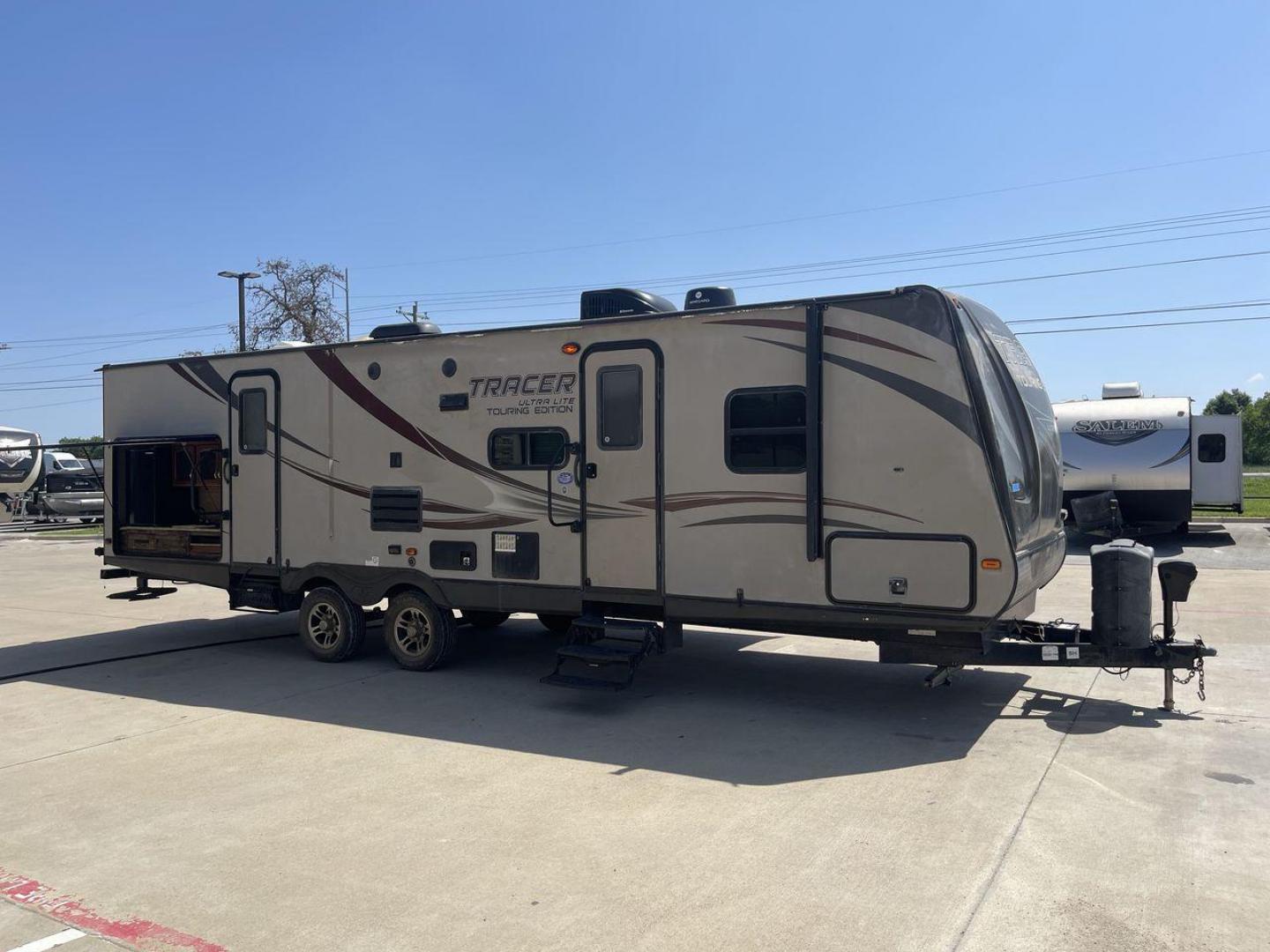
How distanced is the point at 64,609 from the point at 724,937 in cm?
1288

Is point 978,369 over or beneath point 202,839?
over

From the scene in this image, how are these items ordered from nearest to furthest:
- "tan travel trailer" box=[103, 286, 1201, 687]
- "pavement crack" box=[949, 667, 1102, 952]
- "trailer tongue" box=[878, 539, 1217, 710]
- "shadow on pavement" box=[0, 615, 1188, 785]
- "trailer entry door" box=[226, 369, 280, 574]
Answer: "pavement crack" box=[949, 667, 1102, 952] → "shadow on pavement" box=[0, 615, 1188, 785] → "tan travel trailer" box=[103, 286, 1201, 687] → "trailer tongue" box=[878, 539, 1217, 710] → "trailer entry door" box=[226, 369, 280, 574]

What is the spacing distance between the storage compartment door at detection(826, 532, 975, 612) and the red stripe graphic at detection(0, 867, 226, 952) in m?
4.57

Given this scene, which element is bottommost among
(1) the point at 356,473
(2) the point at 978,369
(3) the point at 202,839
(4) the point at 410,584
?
(3) the point at 202,839

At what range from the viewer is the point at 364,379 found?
938 cm

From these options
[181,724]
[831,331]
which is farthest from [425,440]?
[831,331]

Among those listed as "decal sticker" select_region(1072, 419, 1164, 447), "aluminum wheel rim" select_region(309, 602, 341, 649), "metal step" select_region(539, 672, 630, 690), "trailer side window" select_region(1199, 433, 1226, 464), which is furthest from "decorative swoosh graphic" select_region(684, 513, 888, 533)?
"trailer side window" select_region(1199, 433, 1226, 464)

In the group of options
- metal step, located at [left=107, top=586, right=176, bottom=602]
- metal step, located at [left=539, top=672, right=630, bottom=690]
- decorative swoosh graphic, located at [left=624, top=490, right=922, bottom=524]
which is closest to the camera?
decorative swoosh graphic, located at [left=624, top=490, right=922, bottom=524]

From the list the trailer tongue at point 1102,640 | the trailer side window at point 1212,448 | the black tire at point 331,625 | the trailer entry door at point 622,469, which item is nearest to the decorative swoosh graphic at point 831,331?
the trailer entry door at point 622,469

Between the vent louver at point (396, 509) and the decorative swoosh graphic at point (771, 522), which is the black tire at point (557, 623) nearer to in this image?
the vent louver at point (396, 509)

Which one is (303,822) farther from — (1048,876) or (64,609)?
(64,609)

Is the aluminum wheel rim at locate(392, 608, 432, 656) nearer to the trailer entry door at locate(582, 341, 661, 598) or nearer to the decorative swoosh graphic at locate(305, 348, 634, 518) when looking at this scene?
the decorative swoosh graphic at locate(305, 348, 634, 518)

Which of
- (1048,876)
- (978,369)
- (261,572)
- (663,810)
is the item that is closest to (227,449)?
(261,572)

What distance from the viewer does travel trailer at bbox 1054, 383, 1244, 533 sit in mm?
20391
